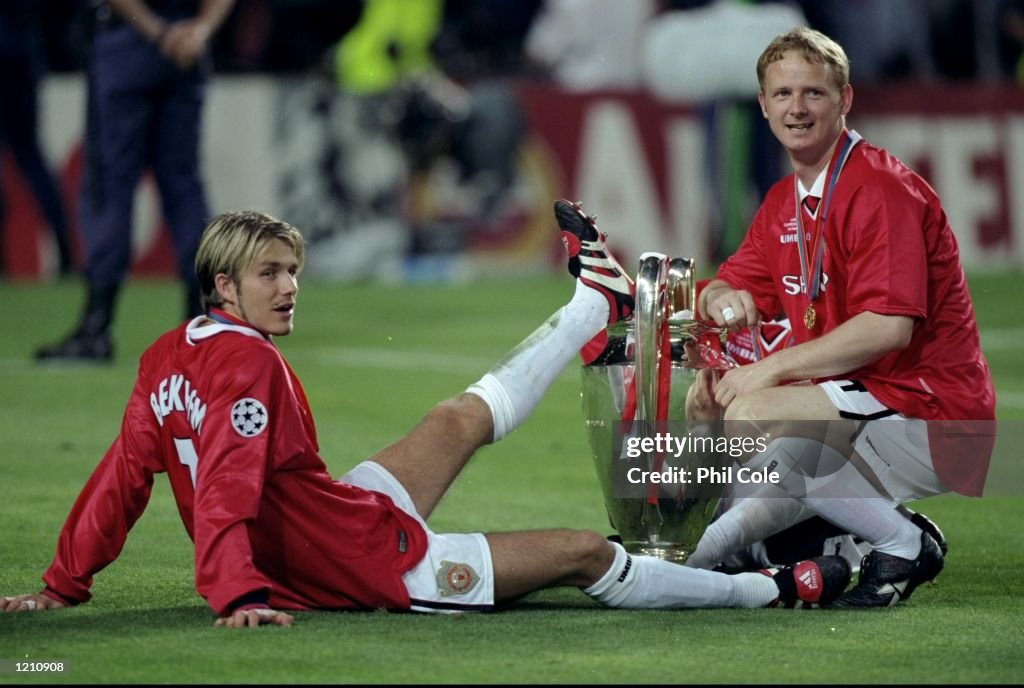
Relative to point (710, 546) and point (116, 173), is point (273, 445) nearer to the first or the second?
point (710, 546)

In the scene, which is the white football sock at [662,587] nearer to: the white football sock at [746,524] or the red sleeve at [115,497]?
the white football sock at [746,524]

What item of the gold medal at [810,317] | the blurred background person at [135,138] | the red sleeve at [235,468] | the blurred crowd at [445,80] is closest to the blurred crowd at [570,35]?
the blurred crowd at [445,80]

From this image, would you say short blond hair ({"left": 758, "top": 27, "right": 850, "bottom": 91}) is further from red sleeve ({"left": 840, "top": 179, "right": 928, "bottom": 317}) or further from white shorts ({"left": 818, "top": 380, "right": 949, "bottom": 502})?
white shorts ({"left": 818, "top": 380, "right": 949, "bottom": 502})

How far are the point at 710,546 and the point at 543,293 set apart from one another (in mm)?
7748

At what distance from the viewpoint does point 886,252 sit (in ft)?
14.8

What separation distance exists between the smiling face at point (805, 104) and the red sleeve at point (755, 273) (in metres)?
0.37

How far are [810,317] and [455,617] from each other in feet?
4.04

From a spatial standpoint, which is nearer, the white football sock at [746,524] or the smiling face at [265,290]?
the smiling face at [265,290]

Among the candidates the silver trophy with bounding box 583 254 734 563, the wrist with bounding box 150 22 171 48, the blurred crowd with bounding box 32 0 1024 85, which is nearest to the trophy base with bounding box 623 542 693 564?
the silver trophy with bounding box 583 254 734 563

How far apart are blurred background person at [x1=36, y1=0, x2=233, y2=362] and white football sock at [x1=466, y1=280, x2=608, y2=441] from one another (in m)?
4.28

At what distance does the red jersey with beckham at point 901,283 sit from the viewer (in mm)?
4516

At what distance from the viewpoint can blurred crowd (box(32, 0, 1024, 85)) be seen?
1411 cm

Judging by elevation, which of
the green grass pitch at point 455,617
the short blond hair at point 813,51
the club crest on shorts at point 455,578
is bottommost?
the green grass pitch at point 455,617

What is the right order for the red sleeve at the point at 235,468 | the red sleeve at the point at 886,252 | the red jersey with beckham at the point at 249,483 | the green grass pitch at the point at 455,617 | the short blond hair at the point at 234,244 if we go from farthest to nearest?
1. the red sleeve at the point at 886,252
2. the short blond hair at the point at 234,244
3. the red jersey with beckham at the point at 249,483
4. the red sleeve at the point at 235,468
5. the green grass pitch at the point at 455,617
